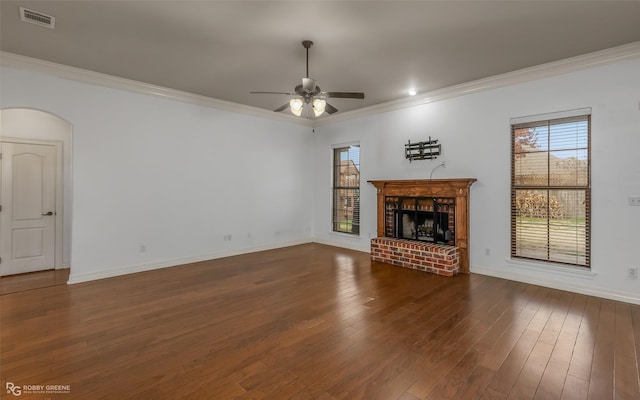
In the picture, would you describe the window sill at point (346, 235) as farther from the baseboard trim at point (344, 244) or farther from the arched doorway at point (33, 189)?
the arched doorway at point (33, 189)

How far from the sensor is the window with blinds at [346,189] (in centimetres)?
686

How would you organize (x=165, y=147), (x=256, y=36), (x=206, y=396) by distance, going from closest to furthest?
(x=206, y=396) → (x=256, y=36) → (x=165, y=147)

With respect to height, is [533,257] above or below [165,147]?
below

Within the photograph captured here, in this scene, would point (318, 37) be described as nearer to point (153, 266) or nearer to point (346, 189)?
point (346, 189)

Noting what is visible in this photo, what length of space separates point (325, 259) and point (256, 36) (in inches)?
153

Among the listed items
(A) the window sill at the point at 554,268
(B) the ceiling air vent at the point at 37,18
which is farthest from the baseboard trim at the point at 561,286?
(B) the ceiling air vent at the point at 37,18

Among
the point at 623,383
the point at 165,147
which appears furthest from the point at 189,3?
the point at 623,383

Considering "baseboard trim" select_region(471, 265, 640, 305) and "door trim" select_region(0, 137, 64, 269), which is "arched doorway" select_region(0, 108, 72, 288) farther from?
"baseboard trim" select_region(471, 265, 640, 305)

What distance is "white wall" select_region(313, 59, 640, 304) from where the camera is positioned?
12.2ft

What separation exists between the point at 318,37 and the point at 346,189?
4038mm

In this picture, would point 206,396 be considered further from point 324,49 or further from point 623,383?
point 324,49

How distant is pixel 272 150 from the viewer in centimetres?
691

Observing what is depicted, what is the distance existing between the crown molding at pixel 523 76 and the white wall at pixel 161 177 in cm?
264

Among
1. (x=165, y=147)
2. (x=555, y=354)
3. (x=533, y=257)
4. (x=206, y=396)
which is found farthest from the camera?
(x=165, y=147)
